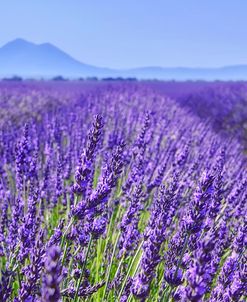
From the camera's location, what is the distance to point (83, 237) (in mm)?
2043

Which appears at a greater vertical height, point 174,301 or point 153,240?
point 153,240

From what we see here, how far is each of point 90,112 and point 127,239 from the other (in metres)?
5.88

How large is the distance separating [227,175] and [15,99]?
714cm

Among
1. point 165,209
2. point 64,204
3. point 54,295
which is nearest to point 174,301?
point 165,209

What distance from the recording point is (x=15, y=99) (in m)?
10.5

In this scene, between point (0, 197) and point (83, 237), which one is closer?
point (83, 237)

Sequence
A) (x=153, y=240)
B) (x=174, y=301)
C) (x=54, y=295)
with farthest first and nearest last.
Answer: (x=174, y=301)
(x=153, y=240)
(x=54, y=295)

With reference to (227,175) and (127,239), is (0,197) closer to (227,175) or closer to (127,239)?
(127,239)

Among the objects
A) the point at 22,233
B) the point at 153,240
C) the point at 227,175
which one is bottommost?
the point at 227,175

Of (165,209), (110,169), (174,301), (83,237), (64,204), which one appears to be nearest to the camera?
(165,209)

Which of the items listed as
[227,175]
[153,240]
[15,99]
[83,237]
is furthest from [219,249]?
[15,99]

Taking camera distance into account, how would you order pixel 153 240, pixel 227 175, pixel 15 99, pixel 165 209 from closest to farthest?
pixel 153 240 → pixel 165 209 → pixel 227 175 → pixel 15 99

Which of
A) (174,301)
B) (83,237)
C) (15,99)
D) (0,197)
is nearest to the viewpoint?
(174,301)

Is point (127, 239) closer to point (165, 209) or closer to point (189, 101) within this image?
point (165, 209)
